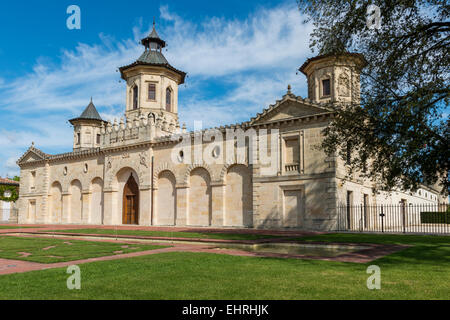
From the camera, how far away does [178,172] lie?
32469 millimetres

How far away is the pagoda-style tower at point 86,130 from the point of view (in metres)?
48.6

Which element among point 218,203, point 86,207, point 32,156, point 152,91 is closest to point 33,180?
point 32,156

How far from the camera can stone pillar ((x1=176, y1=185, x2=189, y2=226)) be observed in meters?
31.7

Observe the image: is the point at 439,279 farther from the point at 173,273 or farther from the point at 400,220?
the point at 400,220

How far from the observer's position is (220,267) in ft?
30.2

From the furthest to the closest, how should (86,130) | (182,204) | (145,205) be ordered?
(86,130)
(145,205)
(182,204)

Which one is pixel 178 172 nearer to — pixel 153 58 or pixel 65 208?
pixel 153 58

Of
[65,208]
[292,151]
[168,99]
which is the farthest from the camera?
[65,208]

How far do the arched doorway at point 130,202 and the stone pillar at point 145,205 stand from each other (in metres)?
1.07

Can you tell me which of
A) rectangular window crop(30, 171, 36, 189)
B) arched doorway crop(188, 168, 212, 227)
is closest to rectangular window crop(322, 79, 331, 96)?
arched doorway crop(188, 168, 212, 227)

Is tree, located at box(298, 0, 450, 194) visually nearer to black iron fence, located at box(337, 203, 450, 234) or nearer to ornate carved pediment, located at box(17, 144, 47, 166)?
black iron fence, located at box(337, 203, 450, 234)

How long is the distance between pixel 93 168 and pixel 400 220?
33.7 m

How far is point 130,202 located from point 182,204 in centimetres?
715

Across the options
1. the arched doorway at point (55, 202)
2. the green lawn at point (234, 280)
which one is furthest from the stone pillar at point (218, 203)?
the arched doorway at point (55, 202)
